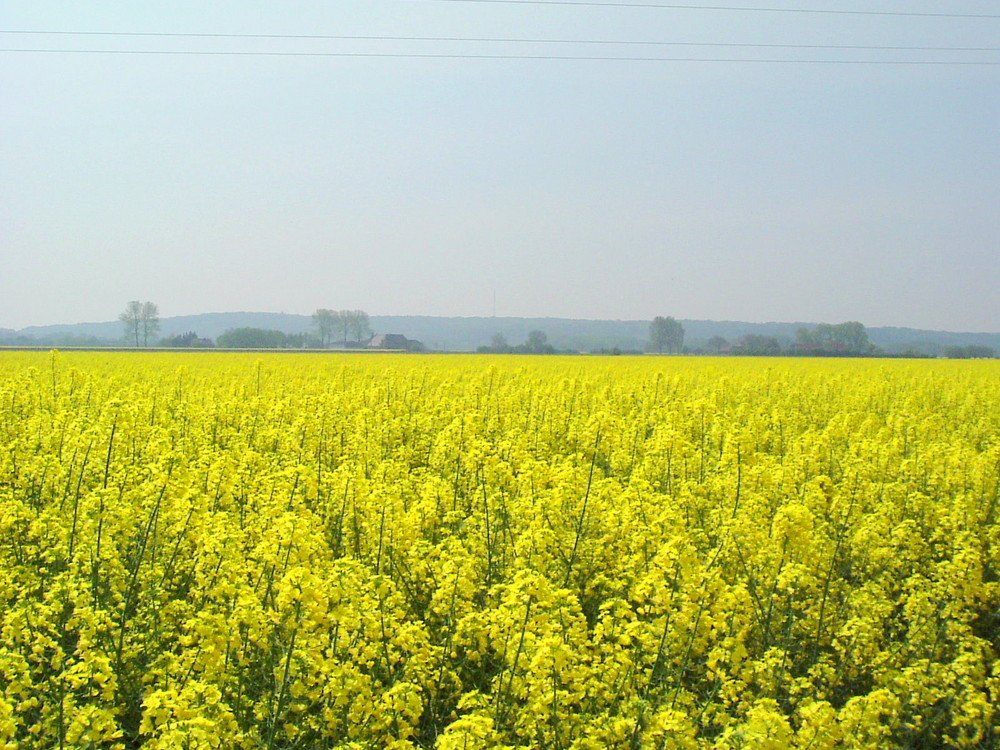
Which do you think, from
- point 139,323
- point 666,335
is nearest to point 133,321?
point 139,323

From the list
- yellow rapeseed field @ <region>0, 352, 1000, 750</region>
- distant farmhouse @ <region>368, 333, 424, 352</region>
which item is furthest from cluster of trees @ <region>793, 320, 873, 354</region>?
yellow rapeseed field @ <region>0, 352, 1000, 750</region>

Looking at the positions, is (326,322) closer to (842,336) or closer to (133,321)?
(133,321)

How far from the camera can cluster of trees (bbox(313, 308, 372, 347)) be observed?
129 meters

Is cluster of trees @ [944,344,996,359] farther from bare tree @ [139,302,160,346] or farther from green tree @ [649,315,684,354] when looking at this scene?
bare tree @ [139,302,160,346]

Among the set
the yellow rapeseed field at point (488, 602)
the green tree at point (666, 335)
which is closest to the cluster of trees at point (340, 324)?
the green tree at point (666, 335)

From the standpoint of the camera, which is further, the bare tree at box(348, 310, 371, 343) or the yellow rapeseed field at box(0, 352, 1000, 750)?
the bare tree at box(348, 310, 371, 343)

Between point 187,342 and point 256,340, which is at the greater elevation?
point 256,340

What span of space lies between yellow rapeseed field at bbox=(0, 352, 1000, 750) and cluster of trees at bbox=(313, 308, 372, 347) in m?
123

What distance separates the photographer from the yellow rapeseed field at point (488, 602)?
347cm

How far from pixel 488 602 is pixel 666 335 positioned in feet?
388

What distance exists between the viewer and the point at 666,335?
120000mm

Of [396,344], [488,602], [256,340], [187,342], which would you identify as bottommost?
[488,602]

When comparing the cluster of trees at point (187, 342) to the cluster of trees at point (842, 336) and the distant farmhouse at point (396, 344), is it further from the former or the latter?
the cluster of trees at point (842, 336)

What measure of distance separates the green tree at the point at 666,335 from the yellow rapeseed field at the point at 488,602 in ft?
371
